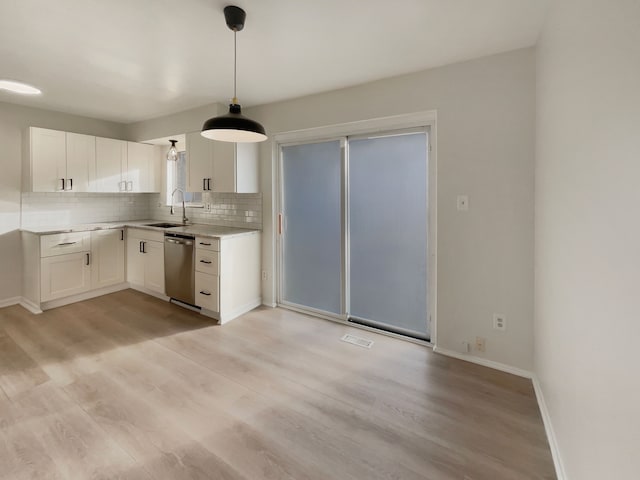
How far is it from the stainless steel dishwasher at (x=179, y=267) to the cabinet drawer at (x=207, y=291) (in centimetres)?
9

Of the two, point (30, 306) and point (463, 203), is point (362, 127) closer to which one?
point (463, 203)

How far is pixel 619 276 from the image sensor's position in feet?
3.14

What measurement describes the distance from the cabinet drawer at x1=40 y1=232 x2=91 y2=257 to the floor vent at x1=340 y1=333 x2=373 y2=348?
3.64 meters

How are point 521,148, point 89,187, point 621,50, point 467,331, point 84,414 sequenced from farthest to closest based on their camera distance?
point 89,187
point 467,331
point 521,148
point 84,414
point 621,50

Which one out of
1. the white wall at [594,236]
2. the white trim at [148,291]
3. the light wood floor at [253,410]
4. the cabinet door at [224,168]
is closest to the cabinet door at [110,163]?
the white trim at [148,291]

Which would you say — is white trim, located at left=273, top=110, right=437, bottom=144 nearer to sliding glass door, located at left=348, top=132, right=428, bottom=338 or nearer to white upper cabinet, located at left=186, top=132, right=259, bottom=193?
sliding glass door, located at left=348, top=132, right=428, bottom=338

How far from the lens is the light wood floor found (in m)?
1.60

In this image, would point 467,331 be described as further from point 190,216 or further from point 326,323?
point 190,216

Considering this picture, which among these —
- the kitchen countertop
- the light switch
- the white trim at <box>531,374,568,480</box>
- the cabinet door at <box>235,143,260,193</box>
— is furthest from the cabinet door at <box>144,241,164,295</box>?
the white trim at <box>531,374,568,480</box>

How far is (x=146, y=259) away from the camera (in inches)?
169

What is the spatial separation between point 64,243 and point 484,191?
479 centimetres

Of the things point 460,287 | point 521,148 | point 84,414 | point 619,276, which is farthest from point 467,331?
point 84,414

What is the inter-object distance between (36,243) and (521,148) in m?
5.21

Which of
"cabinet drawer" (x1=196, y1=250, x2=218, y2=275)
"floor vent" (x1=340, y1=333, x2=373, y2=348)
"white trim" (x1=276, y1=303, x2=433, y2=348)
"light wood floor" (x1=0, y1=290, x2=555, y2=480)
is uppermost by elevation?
"cabinet drawer" (x1=196, y1=250, x2=218, y2=275)
